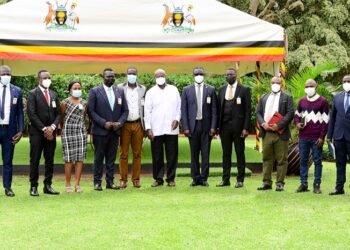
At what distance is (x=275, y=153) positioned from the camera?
399 inches

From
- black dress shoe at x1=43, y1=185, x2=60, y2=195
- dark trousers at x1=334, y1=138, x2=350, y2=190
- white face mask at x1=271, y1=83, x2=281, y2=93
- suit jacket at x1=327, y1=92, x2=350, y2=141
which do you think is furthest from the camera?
white face mask at x1=271, y1=83, x2=281, y2=93

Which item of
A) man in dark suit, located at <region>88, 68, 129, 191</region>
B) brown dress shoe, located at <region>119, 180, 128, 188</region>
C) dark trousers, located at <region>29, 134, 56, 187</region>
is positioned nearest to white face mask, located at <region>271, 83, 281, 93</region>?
man in dark suit, located at <region>88, 68, 129, 191</region>

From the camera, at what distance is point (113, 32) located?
11.2m

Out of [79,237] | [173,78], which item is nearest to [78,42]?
[79,237]

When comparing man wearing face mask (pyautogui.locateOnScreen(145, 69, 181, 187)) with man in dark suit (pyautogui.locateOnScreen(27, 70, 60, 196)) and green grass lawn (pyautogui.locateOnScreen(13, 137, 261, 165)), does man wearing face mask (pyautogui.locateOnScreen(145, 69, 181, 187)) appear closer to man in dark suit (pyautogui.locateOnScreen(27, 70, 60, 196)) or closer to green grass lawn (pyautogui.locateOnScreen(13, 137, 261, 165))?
man in dark suit (pyautogui.locateOnScreen(27, 70, 60, 196))

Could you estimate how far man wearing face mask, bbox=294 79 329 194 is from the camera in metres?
9.70

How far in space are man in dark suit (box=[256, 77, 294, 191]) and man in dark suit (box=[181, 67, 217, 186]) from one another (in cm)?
87

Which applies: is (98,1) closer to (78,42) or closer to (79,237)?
(78,42)

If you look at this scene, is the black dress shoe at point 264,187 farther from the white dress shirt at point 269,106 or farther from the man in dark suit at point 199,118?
the white dress shirt at point 269,106

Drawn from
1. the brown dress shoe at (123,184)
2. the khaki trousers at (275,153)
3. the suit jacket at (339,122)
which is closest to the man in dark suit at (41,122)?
the brown dress shoe at (123,184)

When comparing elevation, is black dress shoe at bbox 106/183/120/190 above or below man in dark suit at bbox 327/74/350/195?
below

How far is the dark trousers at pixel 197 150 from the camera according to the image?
1051cm

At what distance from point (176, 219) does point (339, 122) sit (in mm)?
3385

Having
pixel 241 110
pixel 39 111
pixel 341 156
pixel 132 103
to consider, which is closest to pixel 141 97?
pixel 132 103
